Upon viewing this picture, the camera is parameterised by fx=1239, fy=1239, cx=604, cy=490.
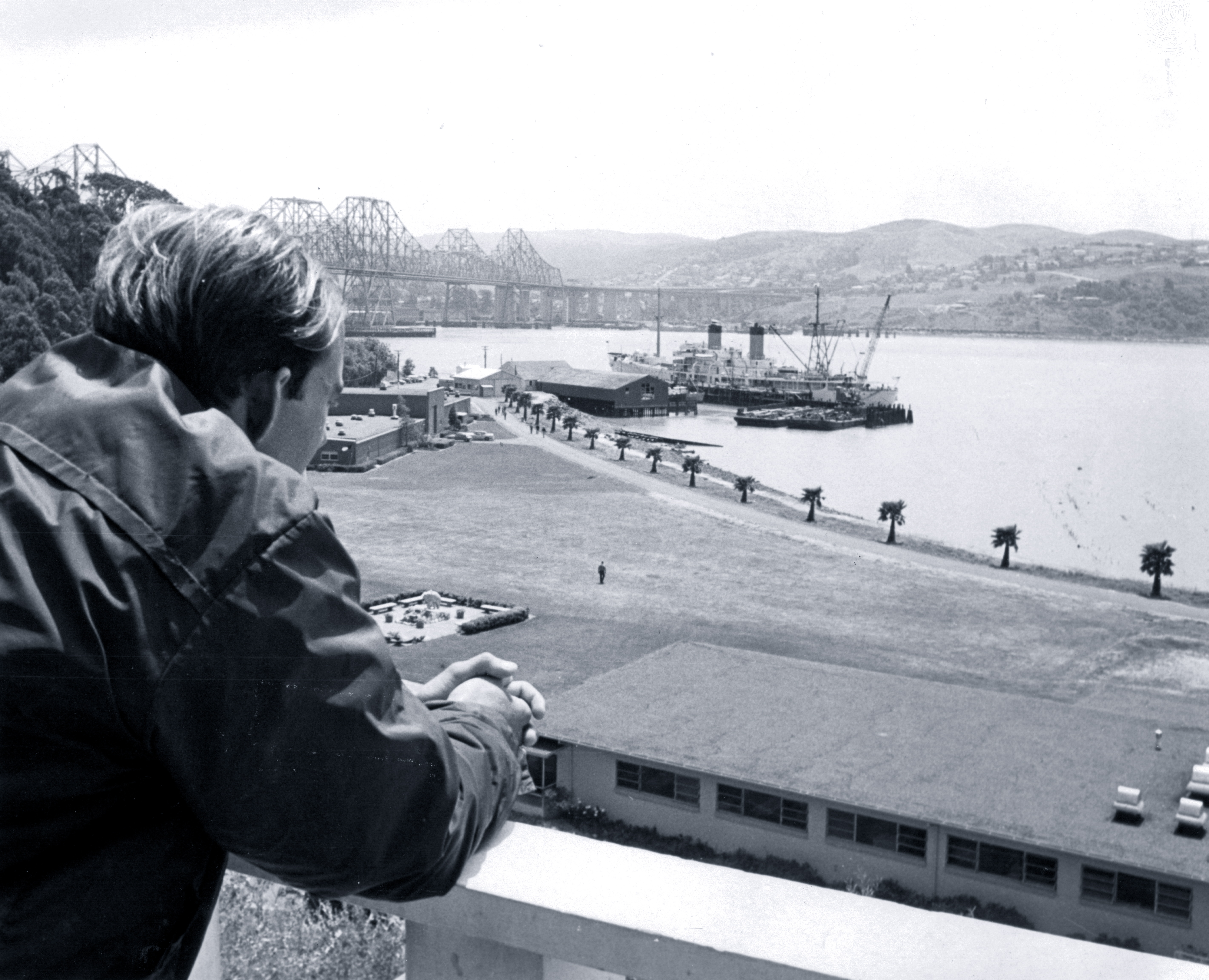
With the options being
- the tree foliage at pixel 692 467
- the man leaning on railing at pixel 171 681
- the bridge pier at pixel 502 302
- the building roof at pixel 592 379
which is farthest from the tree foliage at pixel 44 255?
the building roof at pixel 592 379

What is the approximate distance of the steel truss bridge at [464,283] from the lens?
7320 millimetres

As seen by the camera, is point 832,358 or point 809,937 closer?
point 809,937

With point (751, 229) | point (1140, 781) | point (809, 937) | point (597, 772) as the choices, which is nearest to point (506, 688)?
point (809, 937)

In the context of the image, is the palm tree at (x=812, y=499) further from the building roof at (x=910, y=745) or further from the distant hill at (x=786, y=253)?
the distant hill at (x=786, y=253)

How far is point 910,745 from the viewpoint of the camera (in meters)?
4.69

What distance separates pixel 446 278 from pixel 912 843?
492 inches

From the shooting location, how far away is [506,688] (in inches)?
14.3

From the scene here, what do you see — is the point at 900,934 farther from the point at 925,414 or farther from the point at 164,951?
the point at 925,414

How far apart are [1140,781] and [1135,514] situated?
10897 mm

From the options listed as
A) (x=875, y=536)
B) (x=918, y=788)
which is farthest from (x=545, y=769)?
(x=875, y=536)

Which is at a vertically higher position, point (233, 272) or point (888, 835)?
point (233, 272)

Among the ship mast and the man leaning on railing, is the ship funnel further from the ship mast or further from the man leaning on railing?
the man leaning on railing

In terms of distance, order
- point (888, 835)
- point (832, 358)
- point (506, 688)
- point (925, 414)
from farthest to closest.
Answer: point (832, 358) < point (925, 414) < point (888, 835) < point (506, 688)

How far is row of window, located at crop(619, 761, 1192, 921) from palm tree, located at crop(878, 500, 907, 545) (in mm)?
7953
